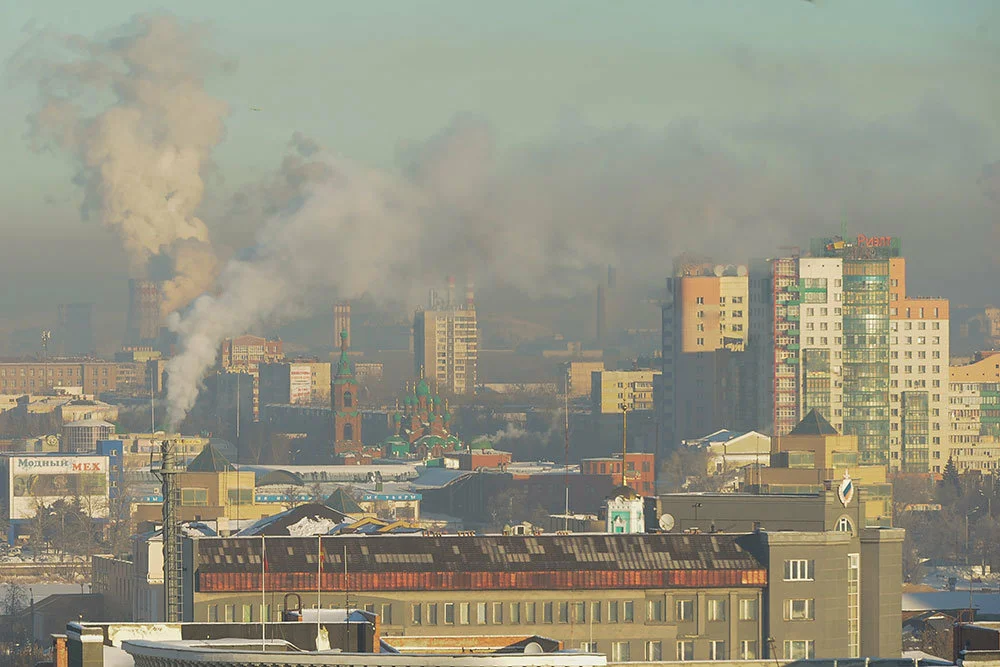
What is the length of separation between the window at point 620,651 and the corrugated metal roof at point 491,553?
1.62m

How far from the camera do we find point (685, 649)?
223 ft

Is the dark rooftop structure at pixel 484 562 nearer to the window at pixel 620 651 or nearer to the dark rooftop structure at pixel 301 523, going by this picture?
the window at pixel 620 651

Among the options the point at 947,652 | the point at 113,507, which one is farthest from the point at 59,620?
the point at 113,507

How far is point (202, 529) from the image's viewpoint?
94500 millimetres

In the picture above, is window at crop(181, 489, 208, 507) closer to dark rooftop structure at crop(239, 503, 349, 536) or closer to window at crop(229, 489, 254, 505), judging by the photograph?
window at crop(229, 489, 254, 505)

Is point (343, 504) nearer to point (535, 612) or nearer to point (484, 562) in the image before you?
point (484, 562)

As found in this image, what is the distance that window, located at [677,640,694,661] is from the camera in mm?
67250

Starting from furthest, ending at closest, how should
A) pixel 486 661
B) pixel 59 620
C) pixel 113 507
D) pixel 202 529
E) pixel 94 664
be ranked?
pixel 113 507
pixel 59 620
pixel 202 529
pixel 94 664
pixel 486 661

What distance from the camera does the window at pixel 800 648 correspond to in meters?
68.0

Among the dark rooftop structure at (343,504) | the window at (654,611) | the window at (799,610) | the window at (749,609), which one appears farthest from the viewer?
the dark rooftop structure at (343,504)

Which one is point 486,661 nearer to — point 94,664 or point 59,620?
point 94,664

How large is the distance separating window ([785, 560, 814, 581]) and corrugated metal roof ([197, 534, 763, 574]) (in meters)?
0.72

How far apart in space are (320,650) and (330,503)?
114960 mm

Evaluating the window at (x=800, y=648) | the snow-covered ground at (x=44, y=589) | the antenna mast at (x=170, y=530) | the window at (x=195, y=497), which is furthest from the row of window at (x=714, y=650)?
the window at (x=195, y=497)
